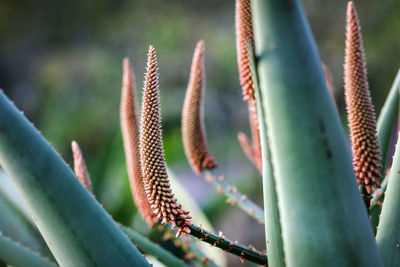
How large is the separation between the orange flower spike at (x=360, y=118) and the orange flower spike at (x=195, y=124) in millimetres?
250

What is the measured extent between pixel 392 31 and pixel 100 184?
3.47 metres

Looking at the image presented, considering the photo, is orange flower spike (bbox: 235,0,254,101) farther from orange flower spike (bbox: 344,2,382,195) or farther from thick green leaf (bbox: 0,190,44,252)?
thick green leaf (bbox: 0,190,44,252)

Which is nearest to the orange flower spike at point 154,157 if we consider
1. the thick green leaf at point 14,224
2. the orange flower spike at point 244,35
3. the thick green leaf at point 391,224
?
the orange flower spike at point 244,35

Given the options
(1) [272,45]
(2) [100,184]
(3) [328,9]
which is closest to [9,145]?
(1) [272,45]

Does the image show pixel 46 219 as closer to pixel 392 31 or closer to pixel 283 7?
pixel 283 7

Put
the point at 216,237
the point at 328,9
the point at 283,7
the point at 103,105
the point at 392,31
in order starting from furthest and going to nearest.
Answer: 1. the point at 103,105
2. the point at 328,9
3. the point at 392,31
4. the point at 216,237
5. the point at 283,7

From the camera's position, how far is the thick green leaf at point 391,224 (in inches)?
17.9

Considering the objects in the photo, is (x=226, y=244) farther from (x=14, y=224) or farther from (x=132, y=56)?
(x=132, y=56)

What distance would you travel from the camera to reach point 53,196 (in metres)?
0.38

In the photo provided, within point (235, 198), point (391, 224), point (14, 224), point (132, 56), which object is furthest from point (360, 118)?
point (132, 56)

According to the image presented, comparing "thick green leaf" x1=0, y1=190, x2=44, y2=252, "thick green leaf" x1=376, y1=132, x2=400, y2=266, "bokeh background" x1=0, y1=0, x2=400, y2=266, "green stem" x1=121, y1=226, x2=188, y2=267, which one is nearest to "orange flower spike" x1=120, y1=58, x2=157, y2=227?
"green stem" x1=121, y1=226, x2=188, y2=267

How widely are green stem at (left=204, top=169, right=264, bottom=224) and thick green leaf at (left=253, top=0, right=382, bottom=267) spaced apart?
0.37 meters

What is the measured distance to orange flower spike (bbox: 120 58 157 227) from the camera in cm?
71

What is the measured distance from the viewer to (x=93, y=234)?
0.40m
